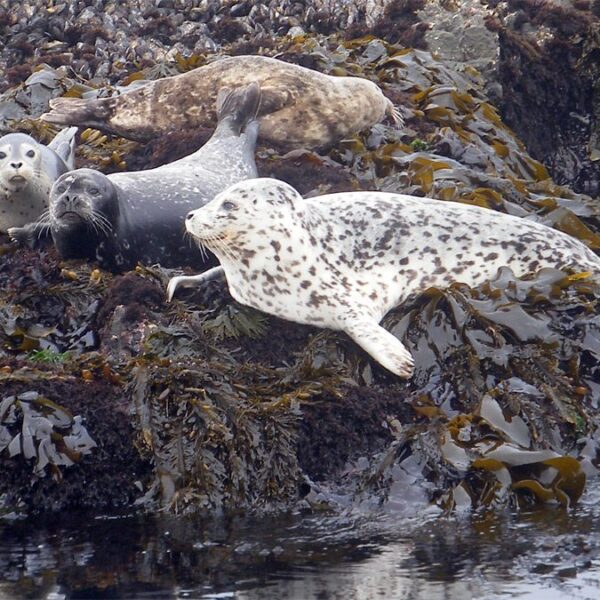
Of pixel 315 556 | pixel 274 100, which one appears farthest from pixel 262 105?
pixel 315 556

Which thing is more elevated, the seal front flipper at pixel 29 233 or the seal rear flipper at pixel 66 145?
the seal rear flipper at pixel 66 145

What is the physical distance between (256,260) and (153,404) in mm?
1078

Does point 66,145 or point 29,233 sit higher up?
point 66,145

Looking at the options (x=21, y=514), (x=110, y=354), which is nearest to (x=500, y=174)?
(x=110, y=354)

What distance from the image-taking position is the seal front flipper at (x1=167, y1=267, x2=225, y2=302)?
693 centimetres

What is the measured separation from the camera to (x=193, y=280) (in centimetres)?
696

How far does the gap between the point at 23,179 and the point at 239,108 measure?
141 cm

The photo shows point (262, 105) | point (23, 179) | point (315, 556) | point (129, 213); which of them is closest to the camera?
point (315, 556)

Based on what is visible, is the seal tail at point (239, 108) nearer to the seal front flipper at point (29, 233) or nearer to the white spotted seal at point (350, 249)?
the seal front flipper at point (29, 233)

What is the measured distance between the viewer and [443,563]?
4977 millimetres

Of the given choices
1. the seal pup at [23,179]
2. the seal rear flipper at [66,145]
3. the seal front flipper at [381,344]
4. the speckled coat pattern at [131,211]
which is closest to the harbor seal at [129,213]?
the speckled coat pattern at [131,211]

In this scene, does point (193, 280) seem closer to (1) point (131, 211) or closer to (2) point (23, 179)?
(1) point (131, 211)

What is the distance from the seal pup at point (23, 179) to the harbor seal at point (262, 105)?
1038mm

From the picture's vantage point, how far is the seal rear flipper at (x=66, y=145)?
8.67m
